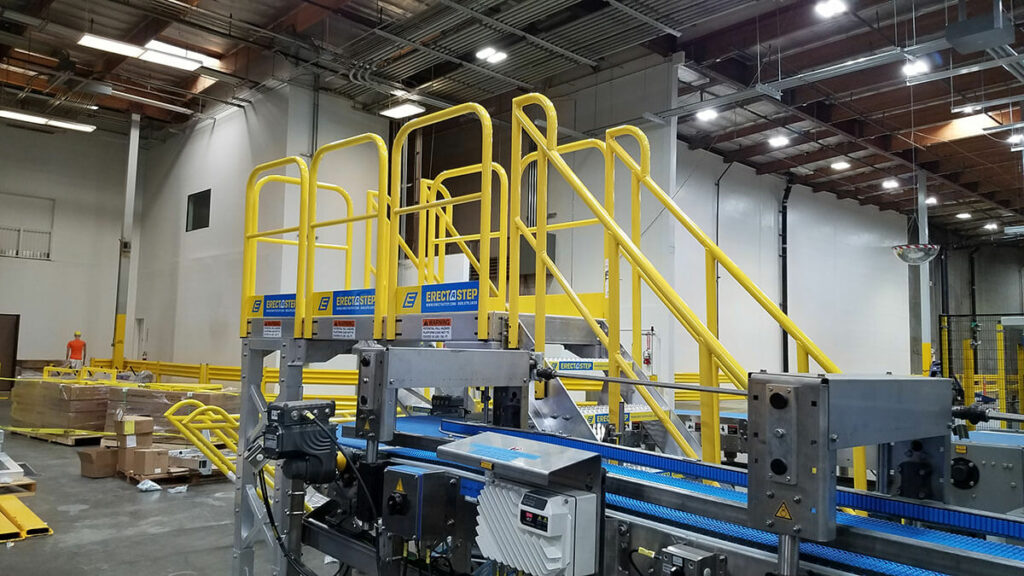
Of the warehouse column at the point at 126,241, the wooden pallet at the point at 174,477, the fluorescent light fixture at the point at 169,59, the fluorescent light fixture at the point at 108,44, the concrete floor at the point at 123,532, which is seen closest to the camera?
the concrete floor at the point at 123,532

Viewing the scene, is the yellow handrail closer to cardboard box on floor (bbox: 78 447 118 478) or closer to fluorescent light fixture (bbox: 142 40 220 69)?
cardboard box on floor (bbox: 78 447 118 478)

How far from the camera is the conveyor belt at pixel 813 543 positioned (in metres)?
1.96

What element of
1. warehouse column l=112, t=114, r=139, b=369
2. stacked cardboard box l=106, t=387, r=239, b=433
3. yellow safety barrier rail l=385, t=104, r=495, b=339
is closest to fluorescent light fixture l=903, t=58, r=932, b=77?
yellow safety barrier rail l=385, t=104, r=495, b=339

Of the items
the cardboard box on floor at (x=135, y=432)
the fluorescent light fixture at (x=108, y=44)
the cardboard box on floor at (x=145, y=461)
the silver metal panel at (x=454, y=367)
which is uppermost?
the fluorescent light fixture at (x=108, y=44)

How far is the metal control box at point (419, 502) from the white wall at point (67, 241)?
754 inches

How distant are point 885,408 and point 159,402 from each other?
11.1 meters

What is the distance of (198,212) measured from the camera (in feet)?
51.4

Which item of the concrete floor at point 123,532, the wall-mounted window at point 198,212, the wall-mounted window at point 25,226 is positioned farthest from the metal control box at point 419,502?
the wall-mounted window at point 25,226

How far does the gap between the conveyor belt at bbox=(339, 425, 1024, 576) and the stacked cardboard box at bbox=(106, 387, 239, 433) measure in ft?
30.1

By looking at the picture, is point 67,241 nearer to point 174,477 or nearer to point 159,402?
point 159,402

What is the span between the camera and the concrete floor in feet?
18.8

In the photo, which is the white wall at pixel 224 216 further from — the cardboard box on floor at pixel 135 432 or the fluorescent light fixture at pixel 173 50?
the cardboard box on floor at pixel 135 432

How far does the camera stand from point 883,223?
21328 mm

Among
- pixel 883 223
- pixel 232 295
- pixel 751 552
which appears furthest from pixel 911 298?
pixel 751 552
